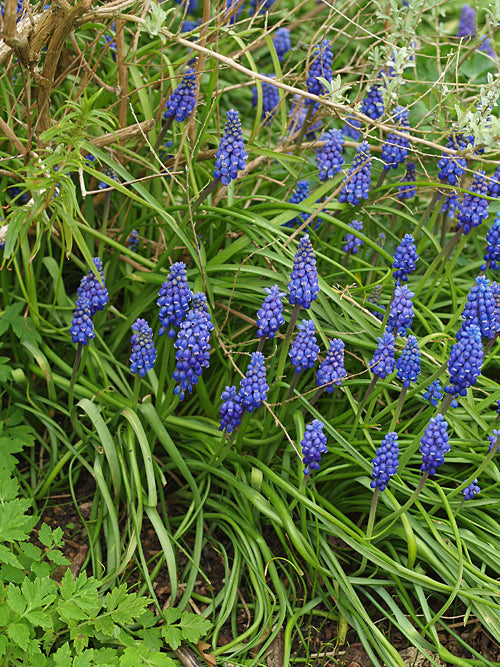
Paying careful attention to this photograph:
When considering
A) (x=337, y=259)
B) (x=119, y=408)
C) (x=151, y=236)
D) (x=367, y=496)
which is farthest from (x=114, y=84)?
(x=367, y=496)

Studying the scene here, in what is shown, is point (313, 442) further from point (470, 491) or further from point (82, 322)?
point (82, 322)

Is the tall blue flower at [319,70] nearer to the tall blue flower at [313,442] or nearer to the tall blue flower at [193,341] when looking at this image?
the tall blue flower at [193,341]

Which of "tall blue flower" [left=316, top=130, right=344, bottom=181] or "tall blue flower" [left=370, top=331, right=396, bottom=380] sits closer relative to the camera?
"tall blue flower" [left=370, top=331, right=396, bottom=380]

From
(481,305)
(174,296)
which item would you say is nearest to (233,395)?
(174,296)

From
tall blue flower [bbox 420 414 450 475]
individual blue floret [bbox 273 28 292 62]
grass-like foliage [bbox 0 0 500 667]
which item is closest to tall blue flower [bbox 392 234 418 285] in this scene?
grass-like foliage [bbox 0 0 500 667]

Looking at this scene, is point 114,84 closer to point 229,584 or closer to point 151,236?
point 151,236

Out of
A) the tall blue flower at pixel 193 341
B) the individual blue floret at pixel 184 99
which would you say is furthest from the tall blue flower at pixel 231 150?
the tall blue flower at pixel 193 341

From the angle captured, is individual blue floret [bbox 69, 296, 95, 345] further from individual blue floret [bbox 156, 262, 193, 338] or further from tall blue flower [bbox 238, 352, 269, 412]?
tall blue flower [bbox 238, 352, 269, 412]
